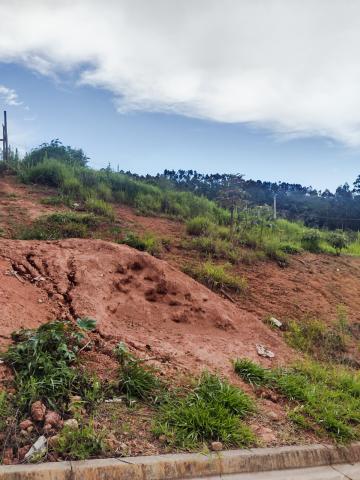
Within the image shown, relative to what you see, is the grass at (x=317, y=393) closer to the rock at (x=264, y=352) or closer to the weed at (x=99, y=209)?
the rock at (x=264, y=352)

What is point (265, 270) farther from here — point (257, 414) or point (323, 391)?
point (257, 414)

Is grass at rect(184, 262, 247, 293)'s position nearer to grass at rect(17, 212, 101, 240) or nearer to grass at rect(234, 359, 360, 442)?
grass at rect(17, 212, 101, 240)

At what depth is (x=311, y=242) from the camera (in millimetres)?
10102

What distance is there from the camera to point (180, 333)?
15.1ft

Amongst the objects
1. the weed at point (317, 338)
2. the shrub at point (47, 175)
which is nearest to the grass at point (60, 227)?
the shrub at point (47, 175)

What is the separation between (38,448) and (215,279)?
13.1 feet

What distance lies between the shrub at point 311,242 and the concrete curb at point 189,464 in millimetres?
7103

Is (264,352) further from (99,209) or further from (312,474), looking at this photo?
(99,209)

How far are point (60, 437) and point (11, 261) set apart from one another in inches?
104

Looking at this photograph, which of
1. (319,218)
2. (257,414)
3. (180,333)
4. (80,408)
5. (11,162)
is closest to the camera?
(80,408)

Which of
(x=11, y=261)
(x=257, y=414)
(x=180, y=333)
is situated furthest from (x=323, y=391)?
(x=11, y=261)

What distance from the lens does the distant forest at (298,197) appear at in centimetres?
1824

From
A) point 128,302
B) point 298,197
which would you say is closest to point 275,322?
point 128,302

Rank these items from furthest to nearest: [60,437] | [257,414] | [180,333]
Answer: [180,333], [257,414], [60,437]
